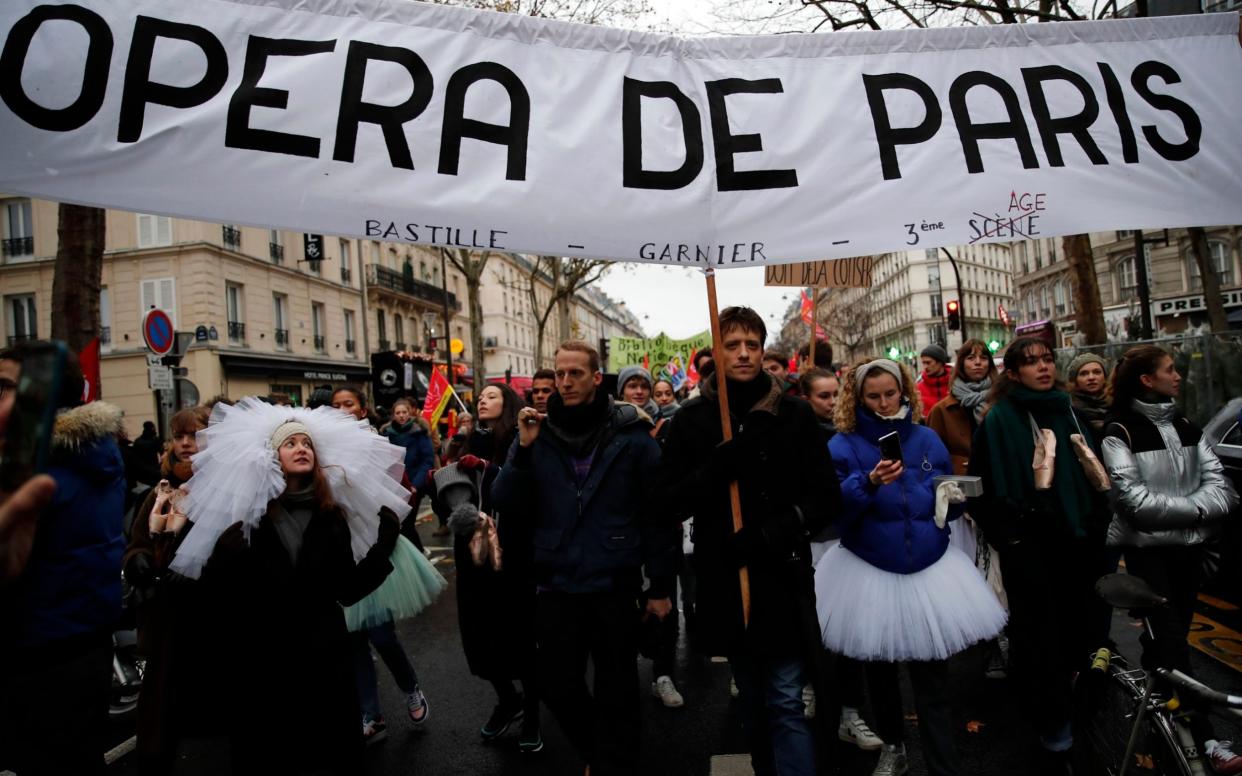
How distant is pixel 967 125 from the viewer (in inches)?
122

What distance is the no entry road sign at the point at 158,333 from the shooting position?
9.38 m

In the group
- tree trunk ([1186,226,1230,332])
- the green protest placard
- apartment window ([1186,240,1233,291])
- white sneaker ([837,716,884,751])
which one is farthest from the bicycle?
apartment window ([1186,240,1233,291])

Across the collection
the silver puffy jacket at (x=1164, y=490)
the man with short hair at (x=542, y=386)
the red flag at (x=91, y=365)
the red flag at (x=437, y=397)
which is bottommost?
the silver puffy jacket at (x=1164, y=490)

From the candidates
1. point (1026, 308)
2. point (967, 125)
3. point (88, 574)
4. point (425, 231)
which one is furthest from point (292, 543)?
point (1026, 308)

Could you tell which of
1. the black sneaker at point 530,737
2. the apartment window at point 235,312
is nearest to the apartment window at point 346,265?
the apartment window at point 235,312

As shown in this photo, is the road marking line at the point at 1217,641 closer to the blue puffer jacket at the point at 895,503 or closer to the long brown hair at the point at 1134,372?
the long brown hair at the point at 1134,372

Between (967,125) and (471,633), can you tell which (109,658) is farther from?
(967,125)

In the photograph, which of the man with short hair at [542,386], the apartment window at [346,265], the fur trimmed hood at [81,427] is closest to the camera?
the fur trimmed hood at [81,427]

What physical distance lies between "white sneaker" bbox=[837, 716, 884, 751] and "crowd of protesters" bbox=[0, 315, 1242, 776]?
10 millimetres

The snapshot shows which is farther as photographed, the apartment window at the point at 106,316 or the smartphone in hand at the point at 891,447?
the apartment window at the point at 106,316

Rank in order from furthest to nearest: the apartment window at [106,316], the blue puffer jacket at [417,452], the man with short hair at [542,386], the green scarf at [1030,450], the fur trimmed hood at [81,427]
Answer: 1. the apartment window at [106,316]
2. the blue puffer jacket at [417,452]
3. the man with short hair at [542,386]
4. the green scarf at [1030,450]
5. the fur trimmed hood at [81,427]

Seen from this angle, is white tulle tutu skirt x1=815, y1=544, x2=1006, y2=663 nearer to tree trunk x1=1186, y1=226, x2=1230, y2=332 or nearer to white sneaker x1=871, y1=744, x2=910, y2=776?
white sneaker x1=871, y1=744, x2=910, y2=776

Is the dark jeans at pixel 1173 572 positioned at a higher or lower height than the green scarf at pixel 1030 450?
lower

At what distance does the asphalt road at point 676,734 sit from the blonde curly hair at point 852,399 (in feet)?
4.84
